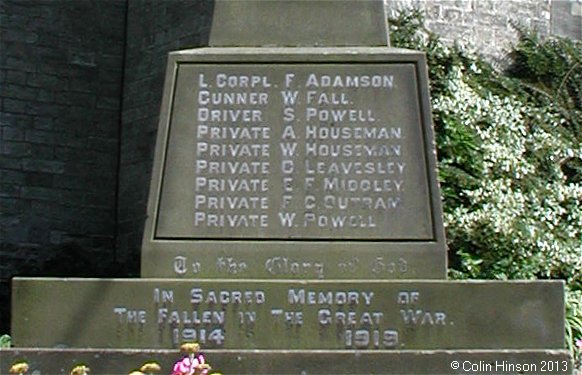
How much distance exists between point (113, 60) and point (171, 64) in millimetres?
13594

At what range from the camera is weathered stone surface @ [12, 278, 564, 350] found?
5359 millimetres

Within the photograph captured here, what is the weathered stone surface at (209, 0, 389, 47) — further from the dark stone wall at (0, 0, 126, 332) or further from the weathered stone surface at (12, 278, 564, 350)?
the dark stone wall at (0, 0, 126, 332)

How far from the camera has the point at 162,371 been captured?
5.23m

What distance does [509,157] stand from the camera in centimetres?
1678

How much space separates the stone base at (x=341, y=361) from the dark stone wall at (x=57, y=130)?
12557 millimetres

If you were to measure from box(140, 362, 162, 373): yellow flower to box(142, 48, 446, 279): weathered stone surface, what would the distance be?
23.7 inches

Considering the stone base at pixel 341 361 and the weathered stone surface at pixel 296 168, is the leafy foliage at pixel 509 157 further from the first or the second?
the stone base at pixel 341 361

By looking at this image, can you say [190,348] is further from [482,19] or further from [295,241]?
[482,19]

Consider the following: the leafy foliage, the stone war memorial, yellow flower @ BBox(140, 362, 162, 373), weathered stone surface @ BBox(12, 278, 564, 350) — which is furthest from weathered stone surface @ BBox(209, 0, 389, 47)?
the leafy foliage

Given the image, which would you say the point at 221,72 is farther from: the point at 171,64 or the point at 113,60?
the point at 113,60

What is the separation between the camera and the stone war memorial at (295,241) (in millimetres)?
5348

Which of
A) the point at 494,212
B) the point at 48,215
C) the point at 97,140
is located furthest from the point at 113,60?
the point at 494,212

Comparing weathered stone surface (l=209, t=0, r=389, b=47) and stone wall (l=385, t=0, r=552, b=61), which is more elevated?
stone wall (l=385, t=0, r=552, b=61)

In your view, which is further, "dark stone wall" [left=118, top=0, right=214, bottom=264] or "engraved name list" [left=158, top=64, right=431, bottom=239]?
"dark stone wall" [left=118, top=0, right=214, bottom=264]
